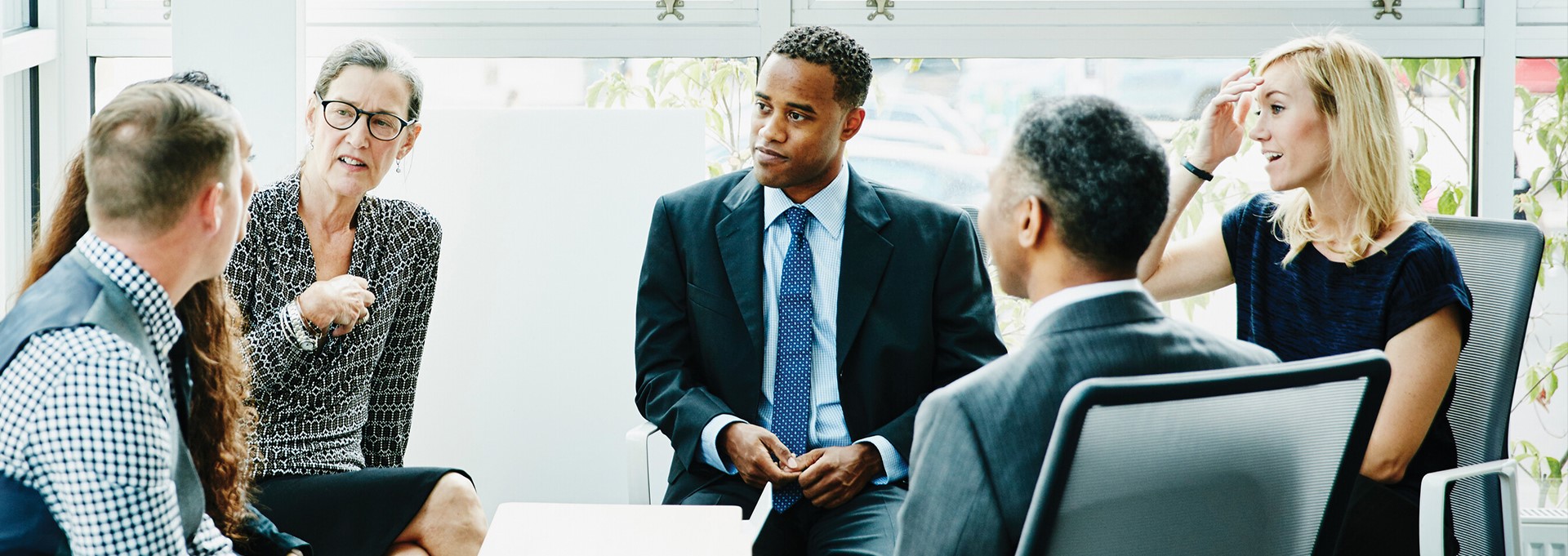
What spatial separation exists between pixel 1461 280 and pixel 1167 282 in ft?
1.93

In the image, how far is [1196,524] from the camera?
1302mm

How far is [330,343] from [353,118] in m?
0.44

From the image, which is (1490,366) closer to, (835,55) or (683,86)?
(835,55)

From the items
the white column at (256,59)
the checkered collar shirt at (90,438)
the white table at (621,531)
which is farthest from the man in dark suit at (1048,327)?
the white column at (256,59)

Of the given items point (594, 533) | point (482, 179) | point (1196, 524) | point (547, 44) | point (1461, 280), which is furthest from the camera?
point (547, 44)

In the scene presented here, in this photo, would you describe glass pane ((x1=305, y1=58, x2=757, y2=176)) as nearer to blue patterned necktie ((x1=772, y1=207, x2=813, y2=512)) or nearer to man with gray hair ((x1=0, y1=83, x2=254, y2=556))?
blue patterned necktie ((x1=772, y1=207, x2=813, y2=512))

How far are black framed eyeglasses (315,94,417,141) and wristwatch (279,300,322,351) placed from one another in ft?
1.26

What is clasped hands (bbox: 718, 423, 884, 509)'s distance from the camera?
2312mm

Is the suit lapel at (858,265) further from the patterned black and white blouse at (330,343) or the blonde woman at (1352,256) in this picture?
the patterned black and white blouse at (330,343)

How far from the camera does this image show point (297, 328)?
228 cm

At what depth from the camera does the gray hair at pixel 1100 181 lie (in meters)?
1.44

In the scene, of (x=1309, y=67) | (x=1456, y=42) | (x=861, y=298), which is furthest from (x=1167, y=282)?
(x=1456, y=42)

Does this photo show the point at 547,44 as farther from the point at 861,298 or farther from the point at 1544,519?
the point at 1544,519

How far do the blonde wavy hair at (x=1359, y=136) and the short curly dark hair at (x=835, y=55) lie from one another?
2.71ft
